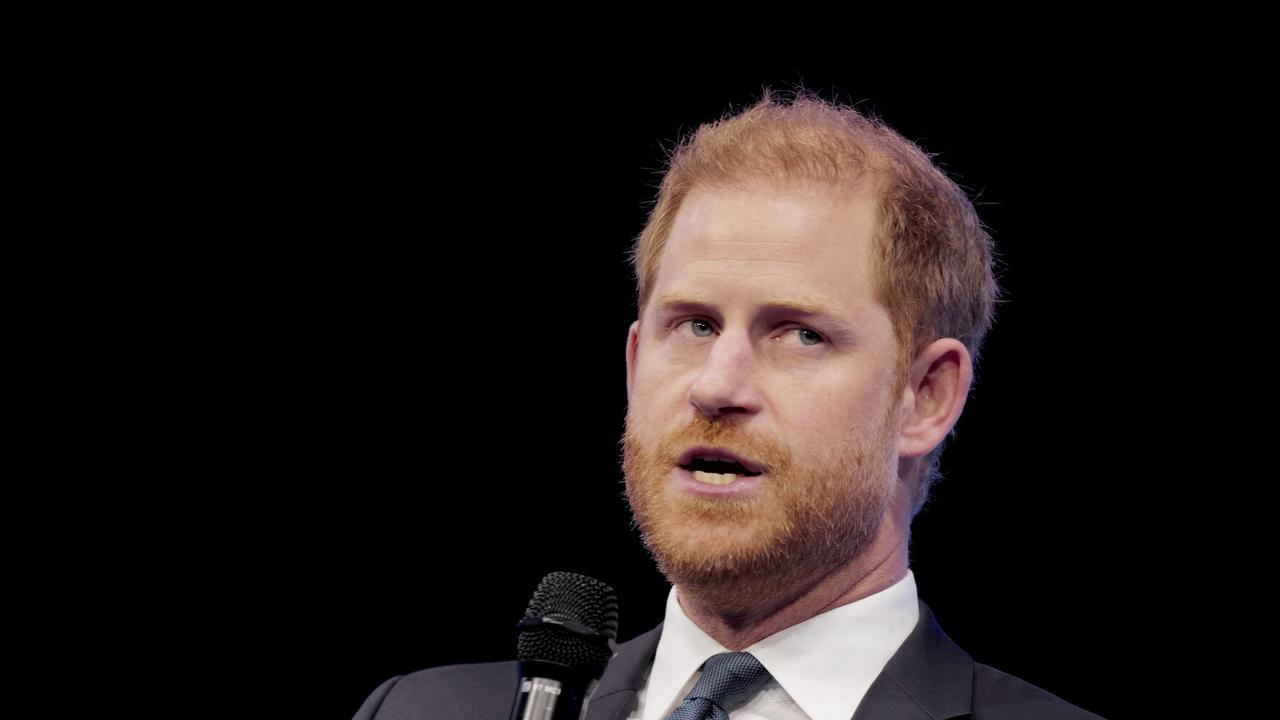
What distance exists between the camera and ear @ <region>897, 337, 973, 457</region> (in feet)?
7.75

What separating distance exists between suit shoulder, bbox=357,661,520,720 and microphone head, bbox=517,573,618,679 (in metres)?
0.73

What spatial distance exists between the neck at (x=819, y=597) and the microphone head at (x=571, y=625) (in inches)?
20.9

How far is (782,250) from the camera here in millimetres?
2262

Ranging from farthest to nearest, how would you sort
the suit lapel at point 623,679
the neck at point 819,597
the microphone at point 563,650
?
the suit lapel at point 623,679, the neck at point 819,597, the microphone at point 563,650

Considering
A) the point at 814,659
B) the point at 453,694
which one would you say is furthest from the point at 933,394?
the point at 453,694

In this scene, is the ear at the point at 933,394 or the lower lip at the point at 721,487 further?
the ear at the point at 933,394

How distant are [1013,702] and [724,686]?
0.50 metres

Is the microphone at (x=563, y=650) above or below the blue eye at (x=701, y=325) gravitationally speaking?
below

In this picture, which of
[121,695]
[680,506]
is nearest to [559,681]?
[680,506]

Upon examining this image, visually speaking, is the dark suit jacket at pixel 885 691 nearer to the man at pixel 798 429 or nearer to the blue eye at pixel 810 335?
the man at pixel 798 429

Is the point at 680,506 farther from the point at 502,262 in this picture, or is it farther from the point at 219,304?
the point at 219,304

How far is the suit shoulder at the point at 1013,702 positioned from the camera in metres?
2.25

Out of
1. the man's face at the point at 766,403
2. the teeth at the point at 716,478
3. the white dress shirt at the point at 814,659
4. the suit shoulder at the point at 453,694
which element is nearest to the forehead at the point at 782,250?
the man's face at the point at 766,403

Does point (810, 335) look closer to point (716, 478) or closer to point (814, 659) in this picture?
point (716, 478)
